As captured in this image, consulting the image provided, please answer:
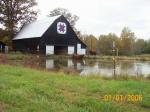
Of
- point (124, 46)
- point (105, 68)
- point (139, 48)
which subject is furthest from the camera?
point (139, 48)

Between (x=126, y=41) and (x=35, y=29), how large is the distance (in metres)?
36.9

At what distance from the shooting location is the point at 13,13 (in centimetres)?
5309

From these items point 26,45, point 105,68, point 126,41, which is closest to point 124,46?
point 126,41

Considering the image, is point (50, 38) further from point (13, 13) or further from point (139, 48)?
point (139, 48)

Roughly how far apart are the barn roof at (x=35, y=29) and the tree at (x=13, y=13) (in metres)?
1.39

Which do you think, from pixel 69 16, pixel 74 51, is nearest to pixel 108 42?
pixel 69 16

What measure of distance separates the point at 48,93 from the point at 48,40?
1563 inches

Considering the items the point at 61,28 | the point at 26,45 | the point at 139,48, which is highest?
the point at 61,28

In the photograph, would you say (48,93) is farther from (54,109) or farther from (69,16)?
(69,16)

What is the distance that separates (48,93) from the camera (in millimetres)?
9062

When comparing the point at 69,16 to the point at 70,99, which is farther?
the point at 69,16

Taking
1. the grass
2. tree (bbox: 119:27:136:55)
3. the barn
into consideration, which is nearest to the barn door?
the barn
